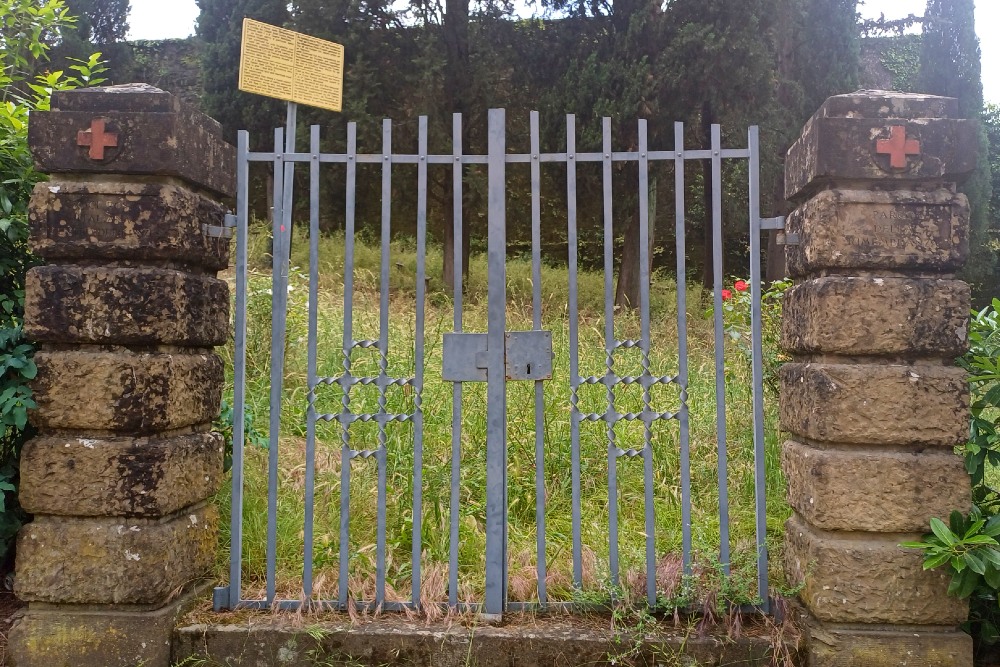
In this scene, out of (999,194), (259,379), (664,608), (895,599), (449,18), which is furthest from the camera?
(999,194)

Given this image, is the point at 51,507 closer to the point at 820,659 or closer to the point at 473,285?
the point at 820,659

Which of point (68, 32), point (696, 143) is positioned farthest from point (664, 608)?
point (68, 32)

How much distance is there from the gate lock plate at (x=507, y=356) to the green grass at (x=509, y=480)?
30.6 inches

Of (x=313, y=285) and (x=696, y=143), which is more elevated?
(x=696, y=143)

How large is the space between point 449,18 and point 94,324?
35.6 feet

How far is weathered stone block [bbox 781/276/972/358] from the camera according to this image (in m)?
2.42

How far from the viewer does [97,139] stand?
98.7 inches

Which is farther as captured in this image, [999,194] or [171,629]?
[999,194]

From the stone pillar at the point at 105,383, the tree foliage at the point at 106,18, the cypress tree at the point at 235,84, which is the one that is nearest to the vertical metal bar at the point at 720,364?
the stone pillar at the point at 105,383

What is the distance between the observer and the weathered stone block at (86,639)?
8.17 feet

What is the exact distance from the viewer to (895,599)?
2406 mm

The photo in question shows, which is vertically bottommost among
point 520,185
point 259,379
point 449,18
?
point 259,379

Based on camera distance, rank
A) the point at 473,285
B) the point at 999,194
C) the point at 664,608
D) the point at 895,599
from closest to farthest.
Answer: the point at 895,599
the point at 664,608
the point at 473,285
the point at 999,194

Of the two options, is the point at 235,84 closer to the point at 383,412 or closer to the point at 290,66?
the point at 290,66
